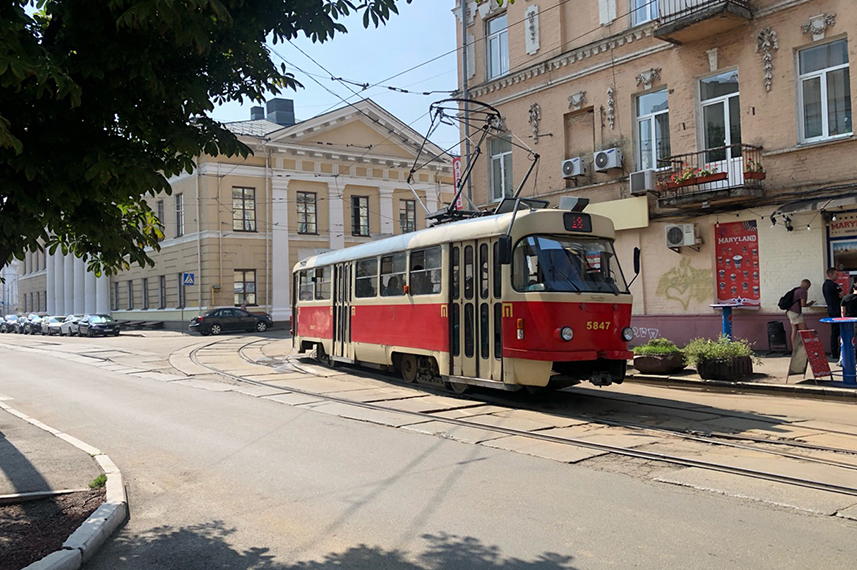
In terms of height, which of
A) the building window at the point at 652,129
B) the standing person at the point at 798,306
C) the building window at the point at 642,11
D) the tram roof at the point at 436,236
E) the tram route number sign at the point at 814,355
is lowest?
the tram route number sign at the point at 814,355

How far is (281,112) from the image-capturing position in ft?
168

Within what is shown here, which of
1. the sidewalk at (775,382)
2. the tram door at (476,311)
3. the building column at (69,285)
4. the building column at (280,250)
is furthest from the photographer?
the building column at (69,285)

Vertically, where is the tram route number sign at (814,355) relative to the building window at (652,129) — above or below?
below

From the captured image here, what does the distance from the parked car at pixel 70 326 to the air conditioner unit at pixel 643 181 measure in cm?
3571

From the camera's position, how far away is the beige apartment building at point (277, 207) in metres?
42.2

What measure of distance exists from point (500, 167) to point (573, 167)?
378 centimetres

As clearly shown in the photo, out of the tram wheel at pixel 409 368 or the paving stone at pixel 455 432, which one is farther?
the tram wheel at pixel 409 368

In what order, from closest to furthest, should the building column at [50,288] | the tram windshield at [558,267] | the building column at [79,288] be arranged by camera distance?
the tram windshield at [558,267], the building column at [79,288], the building column at [50,288]

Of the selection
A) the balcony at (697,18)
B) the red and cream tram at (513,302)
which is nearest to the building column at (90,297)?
the red and cream tram at (513,302)

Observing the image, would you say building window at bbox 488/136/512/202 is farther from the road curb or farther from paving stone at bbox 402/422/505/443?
the road curb

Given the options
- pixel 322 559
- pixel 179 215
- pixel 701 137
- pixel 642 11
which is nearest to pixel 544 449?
pixel 322 559

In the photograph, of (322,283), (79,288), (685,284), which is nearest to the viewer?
(685,284)

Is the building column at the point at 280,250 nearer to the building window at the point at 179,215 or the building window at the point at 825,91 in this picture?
the building window at the point at 179,215

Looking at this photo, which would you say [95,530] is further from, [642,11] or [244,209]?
[244,209]
